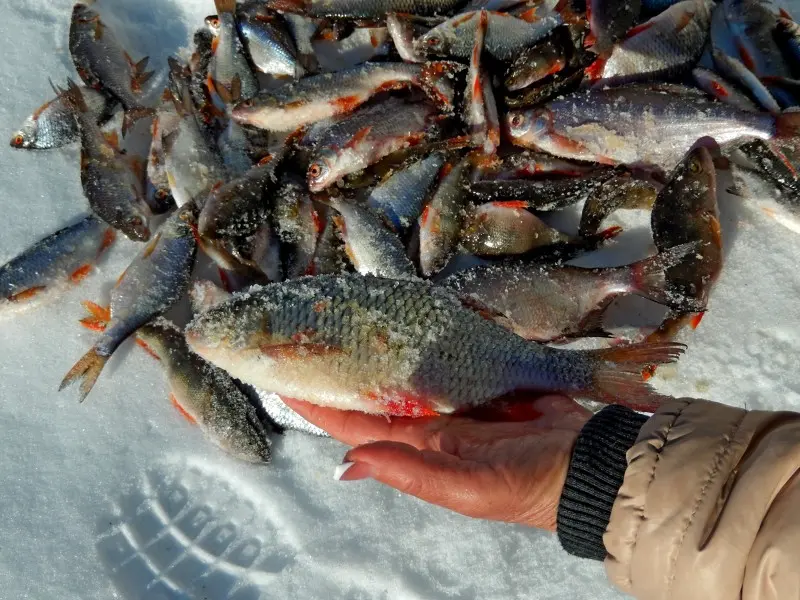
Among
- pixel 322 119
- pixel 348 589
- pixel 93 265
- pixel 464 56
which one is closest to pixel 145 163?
pixel 93 265

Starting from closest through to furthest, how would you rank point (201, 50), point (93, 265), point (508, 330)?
point (508, 330) → point (93, 265) → point (201, 50)

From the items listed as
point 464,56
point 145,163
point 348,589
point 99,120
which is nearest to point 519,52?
point 464,56

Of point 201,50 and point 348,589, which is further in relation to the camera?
point 201,50

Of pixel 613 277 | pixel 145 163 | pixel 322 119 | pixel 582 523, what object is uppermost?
pixel 322 119

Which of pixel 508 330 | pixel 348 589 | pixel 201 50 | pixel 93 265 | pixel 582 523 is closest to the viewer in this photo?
pixel 582 523

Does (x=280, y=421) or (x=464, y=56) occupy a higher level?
(x=464, y=56)

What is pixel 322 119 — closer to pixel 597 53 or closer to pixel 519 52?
pixel 519 52
